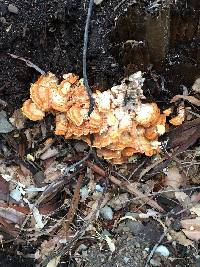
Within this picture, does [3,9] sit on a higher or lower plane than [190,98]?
higher

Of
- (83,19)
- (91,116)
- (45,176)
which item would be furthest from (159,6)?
(45,176)

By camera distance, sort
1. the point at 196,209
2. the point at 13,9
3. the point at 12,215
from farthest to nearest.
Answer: the point at 12,215, the point at 196,209, the point at 13,9

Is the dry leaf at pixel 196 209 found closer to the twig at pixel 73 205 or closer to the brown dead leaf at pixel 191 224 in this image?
the brown dead leaf at pixel 191 224

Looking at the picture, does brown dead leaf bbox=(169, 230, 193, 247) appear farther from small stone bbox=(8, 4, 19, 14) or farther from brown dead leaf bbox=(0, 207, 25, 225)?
small stone bbox=(8, 4, 19, 14)

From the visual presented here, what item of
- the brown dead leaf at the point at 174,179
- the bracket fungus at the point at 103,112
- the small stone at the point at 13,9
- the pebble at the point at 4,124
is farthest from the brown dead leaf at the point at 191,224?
the small stone at the point at 13,9

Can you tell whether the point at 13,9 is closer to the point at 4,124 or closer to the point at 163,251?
the point at 4,124

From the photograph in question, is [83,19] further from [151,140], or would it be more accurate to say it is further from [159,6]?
[151,140]

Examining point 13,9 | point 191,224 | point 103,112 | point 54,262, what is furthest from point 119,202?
point 13,9
